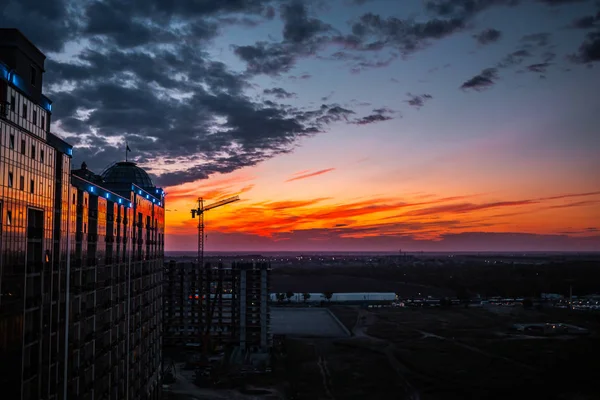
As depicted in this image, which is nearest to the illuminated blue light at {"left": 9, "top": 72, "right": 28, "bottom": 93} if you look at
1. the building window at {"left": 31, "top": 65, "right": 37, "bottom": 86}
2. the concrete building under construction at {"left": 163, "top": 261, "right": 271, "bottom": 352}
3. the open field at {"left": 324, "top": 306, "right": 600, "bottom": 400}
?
the building window at {"left": 31, "top": 65, "right": 37, "bottom": 86}

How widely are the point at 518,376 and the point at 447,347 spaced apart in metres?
26.4

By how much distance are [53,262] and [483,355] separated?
93519 millimetres

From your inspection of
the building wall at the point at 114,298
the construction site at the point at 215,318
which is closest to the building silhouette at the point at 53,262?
the building wall at the point at 114,298

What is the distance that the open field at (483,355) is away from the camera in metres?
84.2

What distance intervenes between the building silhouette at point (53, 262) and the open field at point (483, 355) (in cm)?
5035

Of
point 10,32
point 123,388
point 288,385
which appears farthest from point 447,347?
point 10,32

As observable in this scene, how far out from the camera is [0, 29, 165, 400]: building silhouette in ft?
118

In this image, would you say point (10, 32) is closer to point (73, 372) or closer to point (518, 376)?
point (73, 372)

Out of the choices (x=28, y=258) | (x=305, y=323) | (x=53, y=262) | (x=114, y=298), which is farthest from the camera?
(x=305, y=323)

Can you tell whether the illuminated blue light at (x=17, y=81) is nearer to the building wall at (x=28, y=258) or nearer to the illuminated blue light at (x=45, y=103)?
the building wall at (x=28, y=258)

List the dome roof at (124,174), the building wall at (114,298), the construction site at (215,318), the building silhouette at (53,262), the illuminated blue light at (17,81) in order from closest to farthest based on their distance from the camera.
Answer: the building silhouette at (53,262) < the illuminated blue light at (17,81) < the building wall at (114,298) < the dome roof at (124,174) < the construction site at (215,318)

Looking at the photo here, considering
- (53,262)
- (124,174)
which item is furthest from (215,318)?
(53,262)

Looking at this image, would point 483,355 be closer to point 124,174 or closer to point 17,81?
point 124,174

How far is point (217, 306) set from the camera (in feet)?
407
